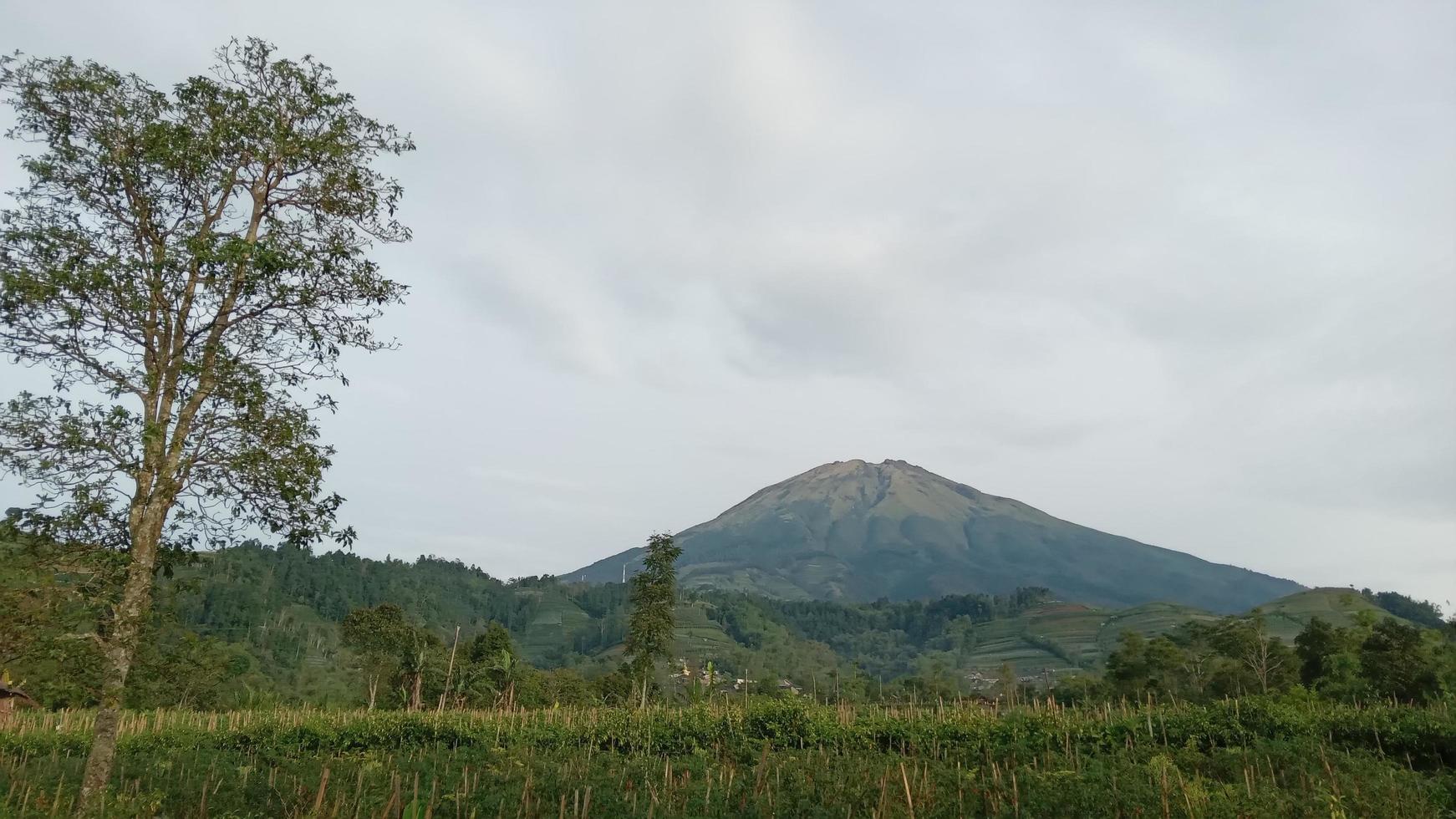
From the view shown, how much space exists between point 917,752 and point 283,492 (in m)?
14.7

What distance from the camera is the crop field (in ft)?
35.2

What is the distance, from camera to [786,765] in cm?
1562

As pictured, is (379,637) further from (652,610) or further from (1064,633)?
(1064,633)

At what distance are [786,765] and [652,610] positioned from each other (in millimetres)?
18221

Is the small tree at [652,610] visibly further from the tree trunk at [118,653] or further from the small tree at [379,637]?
the tree trunk at [118,653]

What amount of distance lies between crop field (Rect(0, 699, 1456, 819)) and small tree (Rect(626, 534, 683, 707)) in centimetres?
697

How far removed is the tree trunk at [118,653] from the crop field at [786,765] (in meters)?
0.70

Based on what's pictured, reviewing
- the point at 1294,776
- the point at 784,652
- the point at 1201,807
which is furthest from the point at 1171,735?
the point at 784,652

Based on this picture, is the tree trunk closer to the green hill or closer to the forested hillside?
the forested hillside

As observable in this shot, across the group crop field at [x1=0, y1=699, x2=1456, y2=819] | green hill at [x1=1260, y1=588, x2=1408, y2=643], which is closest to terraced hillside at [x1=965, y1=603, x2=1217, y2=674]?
green hill at [x1=1260, y1=588, x2=1408, y2=643]

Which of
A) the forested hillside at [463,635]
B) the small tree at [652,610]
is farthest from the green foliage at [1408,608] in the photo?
the small tree at [652,610]

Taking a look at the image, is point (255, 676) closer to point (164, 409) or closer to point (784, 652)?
point (164, 409)

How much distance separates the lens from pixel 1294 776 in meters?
13.8

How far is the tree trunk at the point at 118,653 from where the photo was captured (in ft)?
27.5
